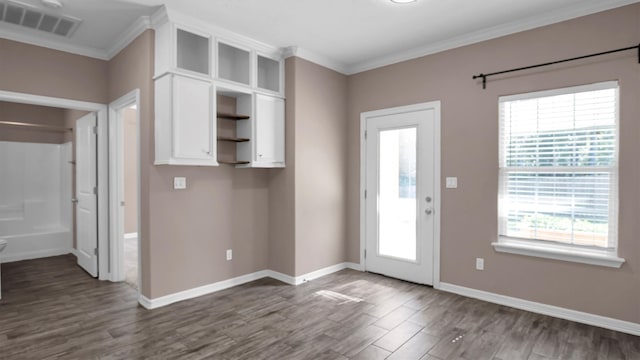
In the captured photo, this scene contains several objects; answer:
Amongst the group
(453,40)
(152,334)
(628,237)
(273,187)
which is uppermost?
(453,40)

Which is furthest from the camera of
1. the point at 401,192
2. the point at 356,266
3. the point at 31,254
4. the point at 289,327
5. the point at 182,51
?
the point at 31,254

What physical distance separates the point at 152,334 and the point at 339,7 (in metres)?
3.13

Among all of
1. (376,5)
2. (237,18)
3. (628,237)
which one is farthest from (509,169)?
(237,18)

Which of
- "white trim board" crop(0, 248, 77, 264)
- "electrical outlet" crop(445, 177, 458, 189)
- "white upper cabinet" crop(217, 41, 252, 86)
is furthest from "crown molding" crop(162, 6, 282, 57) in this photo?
"white trim board" crop(0, 248, 77, 264)

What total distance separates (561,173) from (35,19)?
4.96 m

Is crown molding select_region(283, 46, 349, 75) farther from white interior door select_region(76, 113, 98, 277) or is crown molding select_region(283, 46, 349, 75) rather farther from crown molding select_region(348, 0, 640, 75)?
white interior door select_region(76, 113, 98, 277)

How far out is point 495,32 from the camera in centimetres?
348

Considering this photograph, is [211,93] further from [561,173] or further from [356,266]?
[561,173]

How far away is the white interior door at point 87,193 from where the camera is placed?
424 centimetres

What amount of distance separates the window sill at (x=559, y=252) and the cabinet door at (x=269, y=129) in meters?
2.50

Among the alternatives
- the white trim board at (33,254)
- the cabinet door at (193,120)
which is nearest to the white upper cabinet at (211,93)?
the cabinet door at (193,120)

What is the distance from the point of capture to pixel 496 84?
3.51m

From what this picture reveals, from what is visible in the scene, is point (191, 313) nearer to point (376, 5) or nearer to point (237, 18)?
point (237, 18)

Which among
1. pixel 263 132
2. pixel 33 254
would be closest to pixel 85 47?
pixel 263 132
